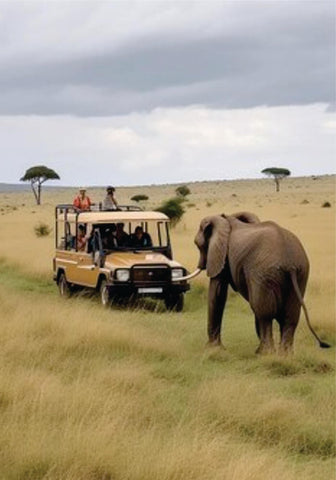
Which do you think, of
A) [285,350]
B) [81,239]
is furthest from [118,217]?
[285,350]

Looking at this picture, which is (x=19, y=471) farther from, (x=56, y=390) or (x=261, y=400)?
(x=261, y=400)

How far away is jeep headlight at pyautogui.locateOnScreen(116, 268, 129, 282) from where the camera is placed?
15328mm

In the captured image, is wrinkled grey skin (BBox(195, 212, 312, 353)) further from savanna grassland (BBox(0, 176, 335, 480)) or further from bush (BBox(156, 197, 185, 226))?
bush (BBox(156, 197, 185, 226))

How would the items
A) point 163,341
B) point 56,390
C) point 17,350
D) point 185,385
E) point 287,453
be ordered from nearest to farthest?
1. point 287,453
2. point 56,390
3. point 185,385
4. point 17,350
5. point 163,341

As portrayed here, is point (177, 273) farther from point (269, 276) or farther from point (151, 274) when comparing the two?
point (269, 276)

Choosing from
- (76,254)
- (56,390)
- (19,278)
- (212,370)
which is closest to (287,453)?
(56,390)

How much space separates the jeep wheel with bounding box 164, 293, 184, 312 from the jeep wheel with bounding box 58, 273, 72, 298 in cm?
295

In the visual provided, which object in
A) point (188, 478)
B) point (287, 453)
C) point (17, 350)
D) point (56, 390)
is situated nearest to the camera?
point (188, 478)

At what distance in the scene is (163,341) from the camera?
1157 centimetres

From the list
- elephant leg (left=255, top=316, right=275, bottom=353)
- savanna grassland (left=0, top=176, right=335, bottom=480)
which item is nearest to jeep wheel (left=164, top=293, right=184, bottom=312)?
savanna grassland (left=0, top=176, right=335, bottom=480)

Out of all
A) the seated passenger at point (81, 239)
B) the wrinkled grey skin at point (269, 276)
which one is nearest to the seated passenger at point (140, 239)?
the seated passenger at point (81, 239)

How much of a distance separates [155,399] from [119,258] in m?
7.75

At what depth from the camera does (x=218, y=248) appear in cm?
1199

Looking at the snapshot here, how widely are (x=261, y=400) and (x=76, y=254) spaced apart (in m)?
9.76
